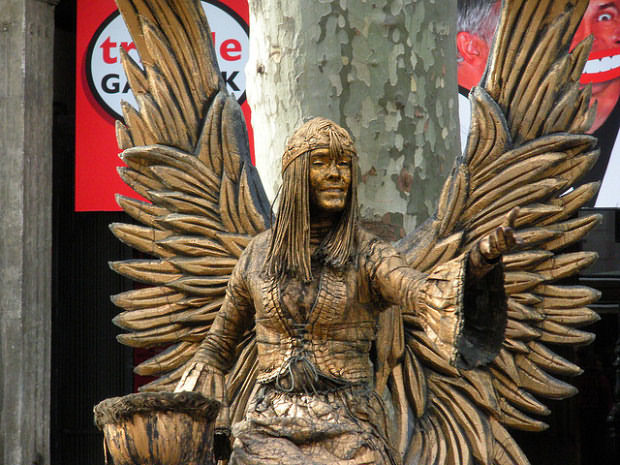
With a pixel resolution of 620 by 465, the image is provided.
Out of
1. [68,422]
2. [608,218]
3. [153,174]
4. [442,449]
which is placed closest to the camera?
[442,449]

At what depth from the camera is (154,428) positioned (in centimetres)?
345

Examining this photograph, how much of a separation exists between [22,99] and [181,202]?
4.02m

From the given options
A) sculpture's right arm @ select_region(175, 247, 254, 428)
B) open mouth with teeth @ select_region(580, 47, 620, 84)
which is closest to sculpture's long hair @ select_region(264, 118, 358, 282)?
sculpture's right arm @ select_region(175, 247, 254, 428)

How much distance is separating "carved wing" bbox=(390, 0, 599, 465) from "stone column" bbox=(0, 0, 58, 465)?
→ 4.46m

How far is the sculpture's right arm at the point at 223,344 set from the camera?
3.88 m

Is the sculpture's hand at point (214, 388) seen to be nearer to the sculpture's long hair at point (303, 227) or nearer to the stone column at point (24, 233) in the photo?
the sculpture's long hair at point (303, 227)

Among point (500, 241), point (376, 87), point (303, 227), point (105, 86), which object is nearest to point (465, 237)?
point (376, 87)

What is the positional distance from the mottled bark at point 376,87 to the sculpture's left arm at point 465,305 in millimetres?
1146

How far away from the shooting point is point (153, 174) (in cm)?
456

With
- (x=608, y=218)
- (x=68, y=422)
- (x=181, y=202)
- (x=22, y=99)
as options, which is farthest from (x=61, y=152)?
(x=181, y=202)

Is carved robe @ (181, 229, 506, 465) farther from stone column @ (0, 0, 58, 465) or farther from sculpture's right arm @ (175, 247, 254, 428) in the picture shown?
stone column @ (0, 0, 58, 465)

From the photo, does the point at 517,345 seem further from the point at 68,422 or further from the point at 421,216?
the point at 68,422

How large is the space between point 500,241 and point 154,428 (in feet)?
3.81

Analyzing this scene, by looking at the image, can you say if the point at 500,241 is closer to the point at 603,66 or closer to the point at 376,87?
the point at 376,87
